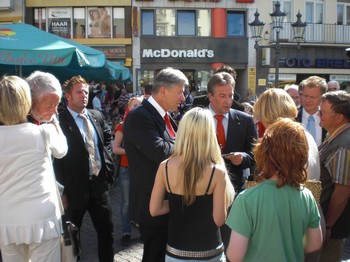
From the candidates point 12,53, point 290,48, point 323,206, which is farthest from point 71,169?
point 290,48

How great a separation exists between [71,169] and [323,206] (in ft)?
6.90

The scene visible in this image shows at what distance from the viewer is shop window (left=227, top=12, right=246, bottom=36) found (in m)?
23.7

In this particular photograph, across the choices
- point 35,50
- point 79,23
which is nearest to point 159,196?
point 35,50

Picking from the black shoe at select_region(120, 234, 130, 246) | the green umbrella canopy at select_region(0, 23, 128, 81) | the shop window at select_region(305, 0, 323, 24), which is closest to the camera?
the black shoe at select_region(120, 234, 130, 246)

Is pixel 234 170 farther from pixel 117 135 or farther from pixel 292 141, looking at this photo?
pixel 117 135

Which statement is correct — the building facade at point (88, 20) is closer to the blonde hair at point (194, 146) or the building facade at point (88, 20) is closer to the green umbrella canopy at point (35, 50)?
the green umbrella canopy at point (35, 50)

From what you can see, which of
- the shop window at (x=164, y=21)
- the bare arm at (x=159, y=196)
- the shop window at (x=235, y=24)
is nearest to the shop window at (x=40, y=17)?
the shop window at (x=164, y=21)

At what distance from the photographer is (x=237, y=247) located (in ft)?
7.06

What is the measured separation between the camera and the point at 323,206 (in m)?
3.04

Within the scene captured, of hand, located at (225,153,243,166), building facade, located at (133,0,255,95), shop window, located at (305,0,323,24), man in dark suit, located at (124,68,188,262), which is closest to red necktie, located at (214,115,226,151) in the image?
hand, located at (225,153,243,166)

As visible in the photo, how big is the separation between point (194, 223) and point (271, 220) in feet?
2.19

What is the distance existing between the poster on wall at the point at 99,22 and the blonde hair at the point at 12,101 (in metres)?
21.1

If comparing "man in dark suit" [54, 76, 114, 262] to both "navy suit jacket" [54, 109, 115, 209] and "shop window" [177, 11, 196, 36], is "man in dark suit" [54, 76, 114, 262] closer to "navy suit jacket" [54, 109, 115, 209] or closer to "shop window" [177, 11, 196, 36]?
"navy suit jacket" [54, 109, 115, 209]

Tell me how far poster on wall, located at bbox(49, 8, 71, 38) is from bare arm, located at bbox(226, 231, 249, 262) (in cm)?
2260
